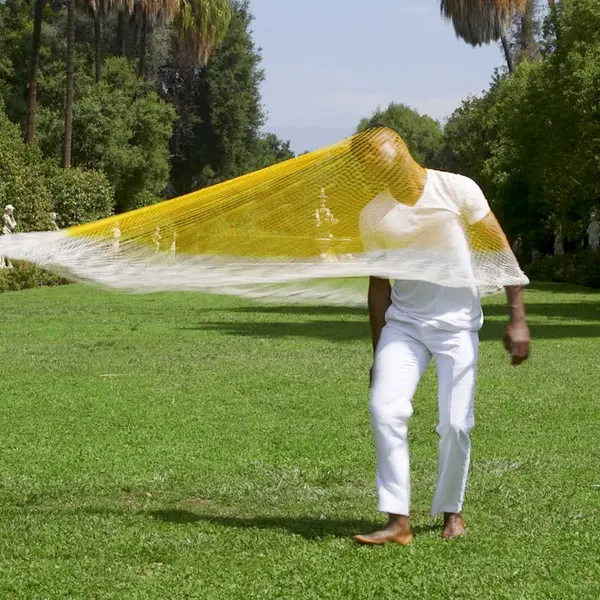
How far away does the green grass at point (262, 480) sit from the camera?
5.55m

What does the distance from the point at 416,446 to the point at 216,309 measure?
57.5ft

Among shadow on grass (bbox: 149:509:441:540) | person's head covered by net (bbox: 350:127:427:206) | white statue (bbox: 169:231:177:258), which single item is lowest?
shadow on grass (bbox: 149:509:441:540)

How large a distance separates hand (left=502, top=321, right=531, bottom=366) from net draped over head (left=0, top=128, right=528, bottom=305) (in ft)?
0.81

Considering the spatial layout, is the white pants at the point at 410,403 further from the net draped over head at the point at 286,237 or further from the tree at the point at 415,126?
the tree at the point at 415,126

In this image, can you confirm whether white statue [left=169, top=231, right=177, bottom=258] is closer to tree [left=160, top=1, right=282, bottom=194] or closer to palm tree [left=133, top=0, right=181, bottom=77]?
palm tree [left=133, top=0, right=181, bottom=77]

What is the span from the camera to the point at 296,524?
663 cm

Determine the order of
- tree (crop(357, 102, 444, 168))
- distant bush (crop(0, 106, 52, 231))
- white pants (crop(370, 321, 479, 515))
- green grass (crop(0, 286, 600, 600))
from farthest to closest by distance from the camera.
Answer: tree (crop(357, 102, 444, 168)) < distant bush (crop(0, 106, 52, 231)) < white pants (crop(370, 321, 479, 515)) < green grass (crop(0, 286, 600, 600))

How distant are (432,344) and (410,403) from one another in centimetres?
31

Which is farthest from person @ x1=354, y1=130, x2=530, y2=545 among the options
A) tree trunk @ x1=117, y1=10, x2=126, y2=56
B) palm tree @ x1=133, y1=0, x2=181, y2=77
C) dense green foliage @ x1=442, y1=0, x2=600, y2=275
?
tree trunk @ x1=117, y1=10, x2=126, y2=56

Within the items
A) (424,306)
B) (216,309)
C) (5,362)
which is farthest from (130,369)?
(216,309)

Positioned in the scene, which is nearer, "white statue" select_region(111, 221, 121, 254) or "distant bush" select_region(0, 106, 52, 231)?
"white statue" select_region(111, 221, 121, 254)

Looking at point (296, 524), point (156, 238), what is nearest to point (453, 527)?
point (296, 524)

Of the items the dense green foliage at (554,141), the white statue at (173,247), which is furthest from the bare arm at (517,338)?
the dense green foliage at (554,141)

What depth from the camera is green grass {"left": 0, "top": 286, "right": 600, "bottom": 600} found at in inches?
219
